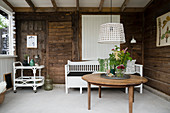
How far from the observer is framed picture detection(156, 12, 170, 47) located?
290 cm

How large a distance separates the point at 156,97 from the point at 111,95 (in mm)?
1109

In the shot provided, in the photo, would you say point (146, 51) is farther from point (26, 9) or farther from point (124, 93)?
point (26, 9)

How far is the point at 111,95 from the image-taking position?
127 inches

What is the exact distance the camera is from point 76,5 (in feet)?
12.6

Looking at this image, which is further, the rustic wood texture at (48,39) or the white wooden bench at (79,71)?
the rustic wood texture at (48,39)

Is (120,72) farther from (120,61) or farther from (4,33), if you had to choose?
(4,33)

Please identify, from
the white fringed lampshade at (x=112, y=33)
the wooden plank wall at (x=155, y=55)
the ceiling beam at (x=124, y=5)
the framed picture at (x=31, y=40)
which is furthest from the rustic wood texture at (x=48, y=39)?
the wooden plank wall at (x=155, y=55)

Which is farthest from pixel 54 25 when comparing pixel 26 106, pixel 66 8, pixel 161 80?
pixel 161 80

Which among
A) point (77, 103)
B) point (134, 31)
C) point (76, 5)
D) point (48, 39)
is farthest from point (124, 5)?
point (77, 103)

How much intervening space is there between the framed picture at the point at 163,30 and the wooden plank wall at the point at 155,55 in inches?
4.8

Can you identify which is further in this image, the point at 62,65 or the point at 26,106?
the point at 62,65

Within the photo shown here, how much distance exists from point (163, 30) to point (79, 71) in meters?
2.56

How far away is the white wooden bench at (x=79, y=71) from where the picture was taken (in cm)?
338

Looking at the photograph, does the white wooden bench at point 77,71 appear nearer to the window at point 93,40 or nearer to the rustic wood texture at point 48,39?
the window at point 93,40
